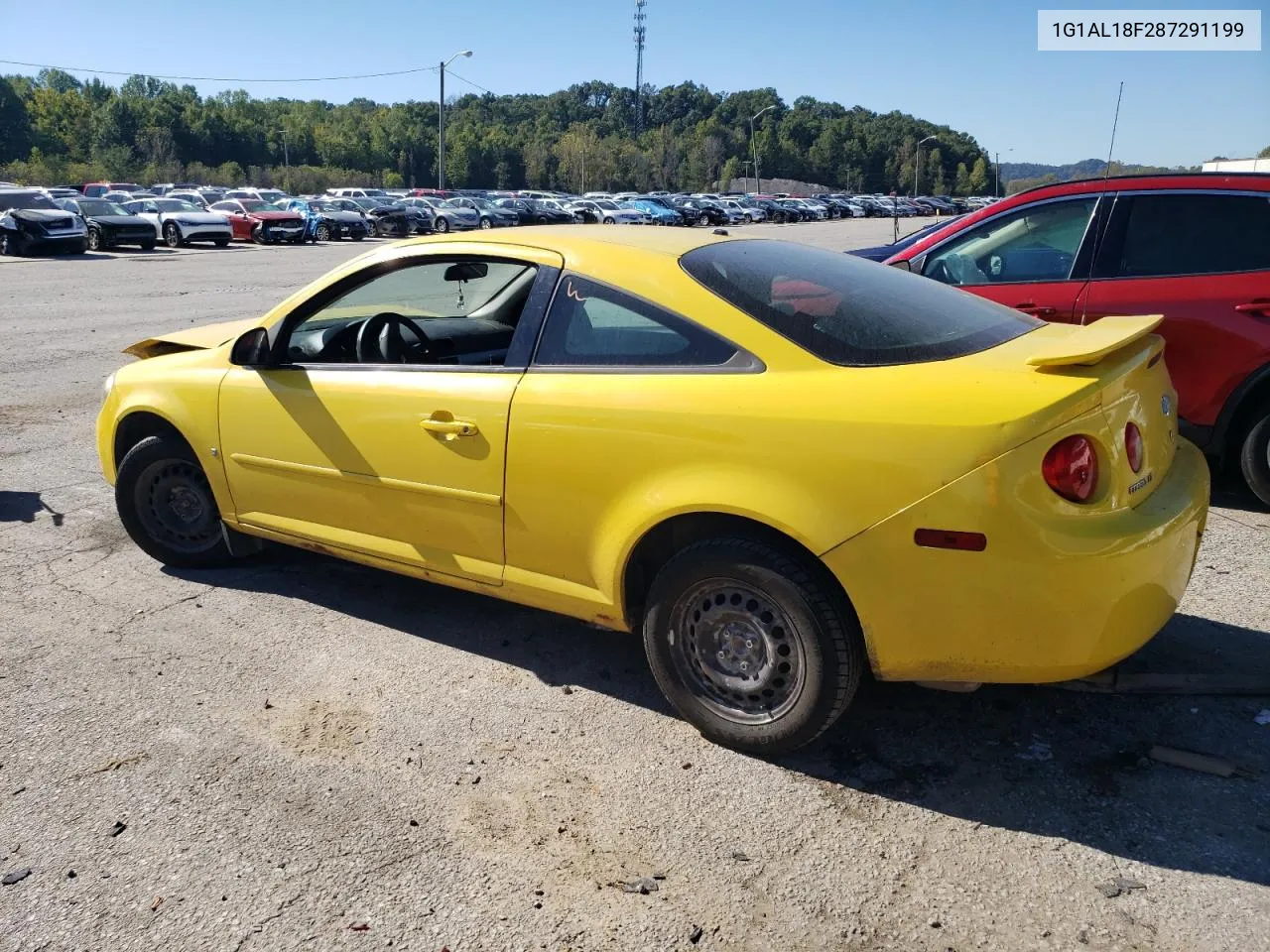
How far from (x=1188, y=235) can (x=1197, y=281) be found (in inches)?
11.4

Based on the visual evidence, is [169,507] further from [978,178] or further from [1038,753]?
[978,178]

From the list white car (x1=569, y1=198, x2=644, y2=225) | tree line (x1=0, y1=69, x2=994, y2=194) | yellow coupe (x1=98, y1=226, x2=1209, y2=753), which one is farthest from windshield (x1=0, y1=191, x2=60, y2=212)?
tree line (x1=0, y1=69, x2=994, y2=194)

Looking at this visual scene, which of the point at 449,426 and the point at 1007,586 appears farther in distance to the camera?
the point at 449,426

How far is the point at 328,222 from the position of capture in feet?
121

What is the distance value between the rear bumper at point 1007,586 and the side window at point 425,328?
1.62 meters

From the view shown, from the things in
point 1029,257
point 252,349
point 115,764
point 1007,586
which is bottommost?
point 115,764

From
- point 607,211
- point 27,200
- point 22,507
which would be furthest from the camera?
point 607,211

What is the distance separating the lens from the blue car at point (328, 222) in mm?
36188

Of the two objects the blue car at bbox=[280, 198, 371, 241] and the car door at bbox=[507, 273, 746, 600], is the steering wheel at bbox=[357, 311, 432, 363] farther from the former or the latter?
the blue car at bbox=[280, 198, 371, 241]

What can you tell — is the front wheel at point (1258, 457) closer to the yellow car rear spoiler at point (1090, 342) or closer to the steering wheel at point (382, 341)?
the yellow car rear spoiler at point (1090, 342)

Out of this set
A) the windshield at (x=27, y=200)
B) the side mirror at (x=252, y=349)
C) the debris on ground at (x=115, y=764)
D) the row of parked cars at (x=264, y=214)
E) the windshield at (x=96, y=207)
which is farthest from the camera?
the windshield at (x=96, y=207)

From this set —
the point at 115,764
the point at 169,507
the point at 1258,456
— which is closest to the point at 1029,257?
the point at 1258,456

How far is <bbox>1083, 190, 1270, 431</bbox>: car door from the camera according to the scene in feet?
17.7

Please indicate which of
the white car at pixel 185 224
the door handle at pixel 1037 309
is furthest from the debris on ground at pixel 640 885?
the white car at pixel 185 224
